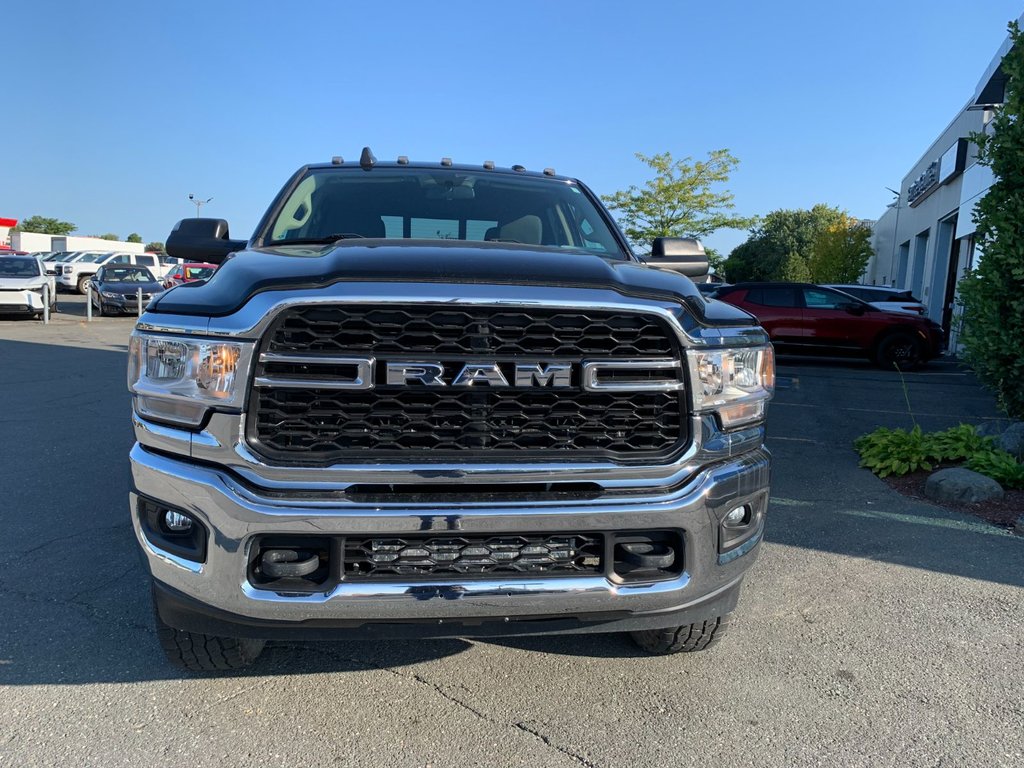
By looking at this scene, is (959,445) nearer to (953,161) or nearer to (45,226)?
(953,161)

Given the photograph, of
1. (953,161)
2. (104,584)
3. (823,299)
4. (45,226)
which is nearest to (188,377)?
(104,584)

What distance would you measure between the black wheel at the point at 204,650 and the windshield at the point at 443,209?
1837mm

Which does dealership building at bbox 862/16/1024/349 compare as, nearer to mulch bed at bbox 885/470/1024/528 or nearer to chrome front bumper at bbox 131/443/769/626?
mulch bed at bbox 885/470/1024/528

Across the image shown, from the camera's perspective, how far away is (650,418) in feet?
7.88

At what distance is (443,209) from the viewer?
4.02m

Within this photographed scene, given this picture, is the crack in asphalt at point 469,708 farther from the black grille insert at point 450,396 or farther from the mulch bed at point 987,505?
the mulch bed at point 987,505

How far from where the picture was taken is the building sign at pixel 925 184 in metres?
22.7

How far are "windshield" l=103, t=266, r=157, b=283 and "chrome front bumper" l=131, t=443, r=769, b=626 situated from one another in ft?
75.4

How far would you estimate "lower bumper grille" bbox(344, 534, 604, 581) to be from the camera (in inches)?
86.4

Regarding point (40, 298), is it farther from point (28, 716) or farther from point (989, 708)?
point (989, 708)

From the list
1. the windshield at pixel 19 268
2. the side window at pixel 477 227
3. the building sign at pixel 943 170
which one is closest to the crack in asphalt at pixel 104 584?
the side window at pixel 477 227

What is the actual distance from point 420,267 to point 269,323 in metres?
0.48

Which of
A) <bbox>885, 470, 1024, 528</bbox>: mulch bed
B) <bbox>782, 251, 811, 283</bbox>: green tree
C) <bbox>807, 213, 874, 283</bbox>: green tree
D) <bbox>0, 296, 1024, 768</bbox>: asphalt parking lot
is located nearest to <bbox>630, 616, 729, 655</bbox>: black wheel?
<bbox>0, 296, 1024, 768</bbox>: asphalt parking lot

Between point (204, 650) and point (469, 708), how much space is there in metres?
0.93
